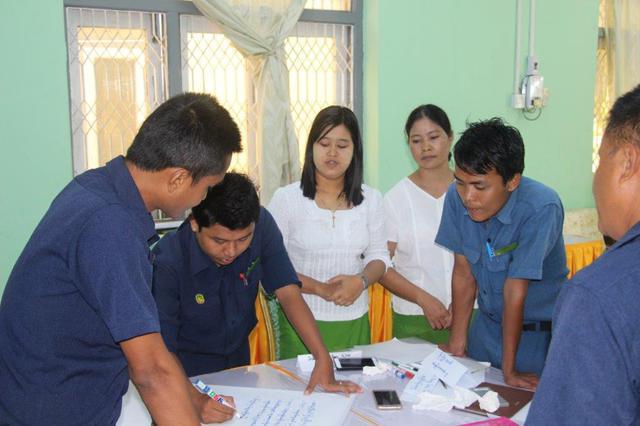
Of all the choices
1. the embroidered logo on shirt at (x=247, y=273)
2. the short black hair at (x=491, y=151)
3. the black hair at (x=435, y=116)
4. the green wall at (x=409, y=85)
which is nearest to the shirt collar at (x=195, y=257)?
the embroidered logo on shirt at (x=247, y=273)

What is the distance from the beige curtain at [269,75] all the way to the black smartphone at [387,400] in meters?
2.04

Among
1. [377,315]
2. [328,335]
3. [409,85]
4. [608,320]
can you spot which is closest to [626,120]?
[608,320]

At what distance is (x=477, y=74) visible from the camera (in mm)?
4172

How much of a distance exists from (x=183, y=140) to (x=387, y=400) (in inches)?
35.4

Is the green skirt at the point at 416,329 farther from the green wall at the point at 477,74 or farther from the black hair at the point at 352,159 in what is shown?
the green wall at the point at 477,74

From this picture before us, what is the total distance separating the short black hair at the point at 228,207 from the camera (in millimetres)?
1678

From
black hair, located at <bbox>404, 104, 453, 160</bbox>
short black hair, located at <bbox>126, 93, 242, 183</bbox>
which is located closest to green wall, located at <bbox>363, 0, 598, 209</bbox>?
black hair, located at <bbox>404, 104, 453, 160</bbox>

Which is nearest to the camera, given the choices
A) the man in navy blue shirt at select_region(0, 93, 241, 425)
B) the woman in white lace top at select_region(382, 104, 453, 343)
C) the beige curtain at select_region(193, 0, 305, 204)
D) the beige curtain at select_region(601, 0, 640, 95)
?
the man in navy blue shirt at select_region(0, 93, 241, 425)

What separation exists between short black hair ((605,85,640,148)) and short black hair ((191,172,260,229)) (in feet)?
3.46

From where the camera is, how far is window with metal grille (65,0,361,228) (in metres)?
3.31

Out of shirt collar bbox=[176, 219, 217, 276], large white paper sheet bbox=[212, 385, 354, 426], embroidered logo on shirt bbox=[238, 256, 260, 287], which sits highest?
shirt collar bbox=[176, 219, 217, 276]

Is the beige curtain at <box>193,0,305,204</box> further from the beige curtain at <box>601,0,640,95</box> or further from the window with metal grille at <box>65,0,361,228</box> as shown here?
the beige curtain at <box>601,0,640,95</box>

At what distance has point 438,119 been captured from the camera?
261cm

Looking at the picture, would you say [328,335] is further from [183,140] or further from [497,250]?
[183,140]
